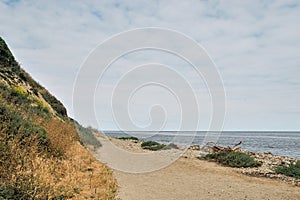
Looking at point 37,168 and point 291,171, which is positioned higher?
point 37,168

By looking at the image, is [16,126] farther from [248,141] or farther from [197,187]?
[248,141]

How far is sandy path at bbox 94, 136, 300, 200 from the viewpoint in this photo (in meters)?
9.32

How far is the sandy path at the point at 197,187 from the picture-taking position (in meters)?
9.32

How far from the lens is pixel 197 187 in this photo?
1075cm

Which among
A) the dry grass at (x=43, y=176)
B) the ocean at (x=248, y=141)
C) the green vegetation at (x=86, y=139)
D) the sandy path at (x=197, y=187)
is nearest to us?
the dry grass at (x=43, y=176)

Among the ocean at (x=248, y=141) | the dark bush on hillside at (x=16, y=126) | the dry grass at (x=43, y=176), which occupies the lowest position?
Result: the ocean at (x=248, y=141)

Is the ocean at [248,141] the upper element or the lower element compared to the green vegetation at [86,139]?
lower

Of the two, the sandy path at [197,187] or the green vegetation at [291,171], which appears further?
the green vegetation at [291,171]

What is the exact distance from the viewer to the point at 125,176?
41.0ft

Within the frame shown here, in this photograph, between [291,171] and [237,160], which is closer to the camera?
[291,171]

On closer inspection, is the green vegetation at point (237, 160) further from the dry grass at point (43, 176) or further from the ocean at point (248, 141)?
the ocean at point (248, 141)

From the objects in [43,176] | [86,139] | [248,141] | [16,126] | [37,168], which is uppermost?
[16,126]

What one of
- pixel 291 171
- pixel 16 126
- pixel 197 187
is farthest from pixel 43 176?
pixel 291 171

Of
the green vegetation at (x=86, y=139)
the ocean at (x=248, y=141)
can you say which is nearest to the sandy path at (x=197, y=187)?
the green vegetation at (x=86, y=139)
